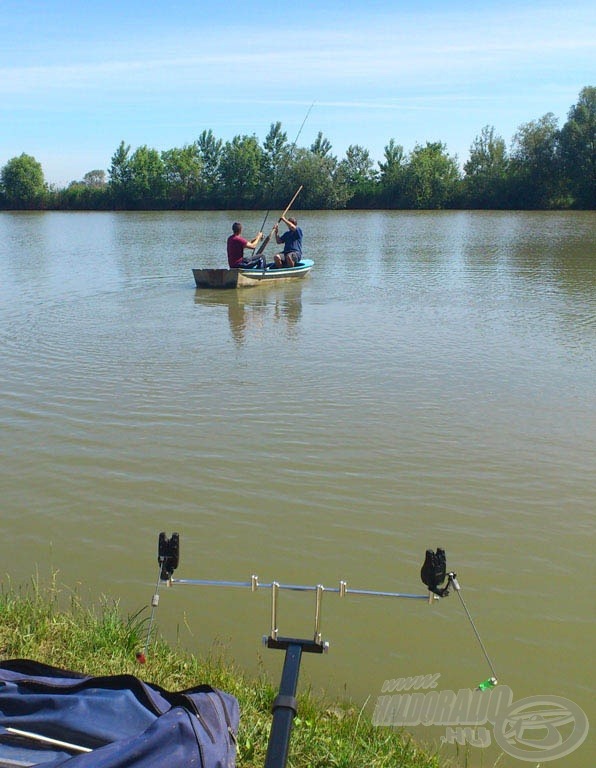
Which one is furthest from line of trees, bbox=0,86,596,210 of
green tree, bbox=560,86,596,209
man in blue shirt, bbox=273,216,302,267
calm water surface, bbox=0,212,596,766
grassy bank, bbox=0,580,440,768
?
grassy bank, bbox=0,580,440,768

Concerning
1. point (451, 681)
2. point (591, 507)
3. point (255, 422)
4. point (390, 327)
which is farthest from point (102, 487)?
point (390, 327)

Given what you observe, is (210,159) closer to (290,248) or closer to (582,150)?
(582,150)

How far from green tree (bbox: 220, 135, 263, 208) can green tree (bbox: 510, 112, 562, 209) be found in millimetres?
23136

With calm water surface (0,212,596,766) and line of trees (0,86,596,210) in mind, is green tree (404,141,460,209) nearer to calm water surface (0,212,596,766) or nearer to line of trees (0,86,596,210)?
line of trees (0,86,596,210)

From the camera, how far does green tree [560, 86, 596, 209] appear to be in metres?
59.4

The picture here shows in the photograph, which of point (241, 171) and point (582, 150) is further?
point (241, 171)

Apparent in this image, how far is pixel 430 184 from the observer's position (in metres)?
66.7

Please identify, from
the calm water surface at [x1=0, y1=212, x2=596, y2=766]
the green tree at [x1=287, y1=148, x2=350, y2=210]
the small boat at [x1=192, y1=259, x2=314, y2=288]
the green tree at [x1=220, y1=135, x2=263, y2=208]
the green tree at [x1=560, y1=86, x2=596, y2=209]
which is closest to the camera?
the calm water surface at [x1=0, y1=212, x2=596, y2=766]

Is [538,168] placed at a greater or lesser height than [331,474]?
greater

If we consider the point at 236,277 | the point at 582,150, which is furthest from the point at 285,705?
the point at 582,150

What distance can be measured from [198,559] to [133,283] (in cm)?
1428

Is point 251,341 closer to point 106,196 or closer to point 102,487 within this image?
point 102,487

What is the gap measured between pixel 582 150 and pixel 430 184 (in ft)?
41.4

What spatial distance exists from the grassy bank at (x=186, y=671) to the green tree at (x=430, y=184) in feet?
212
